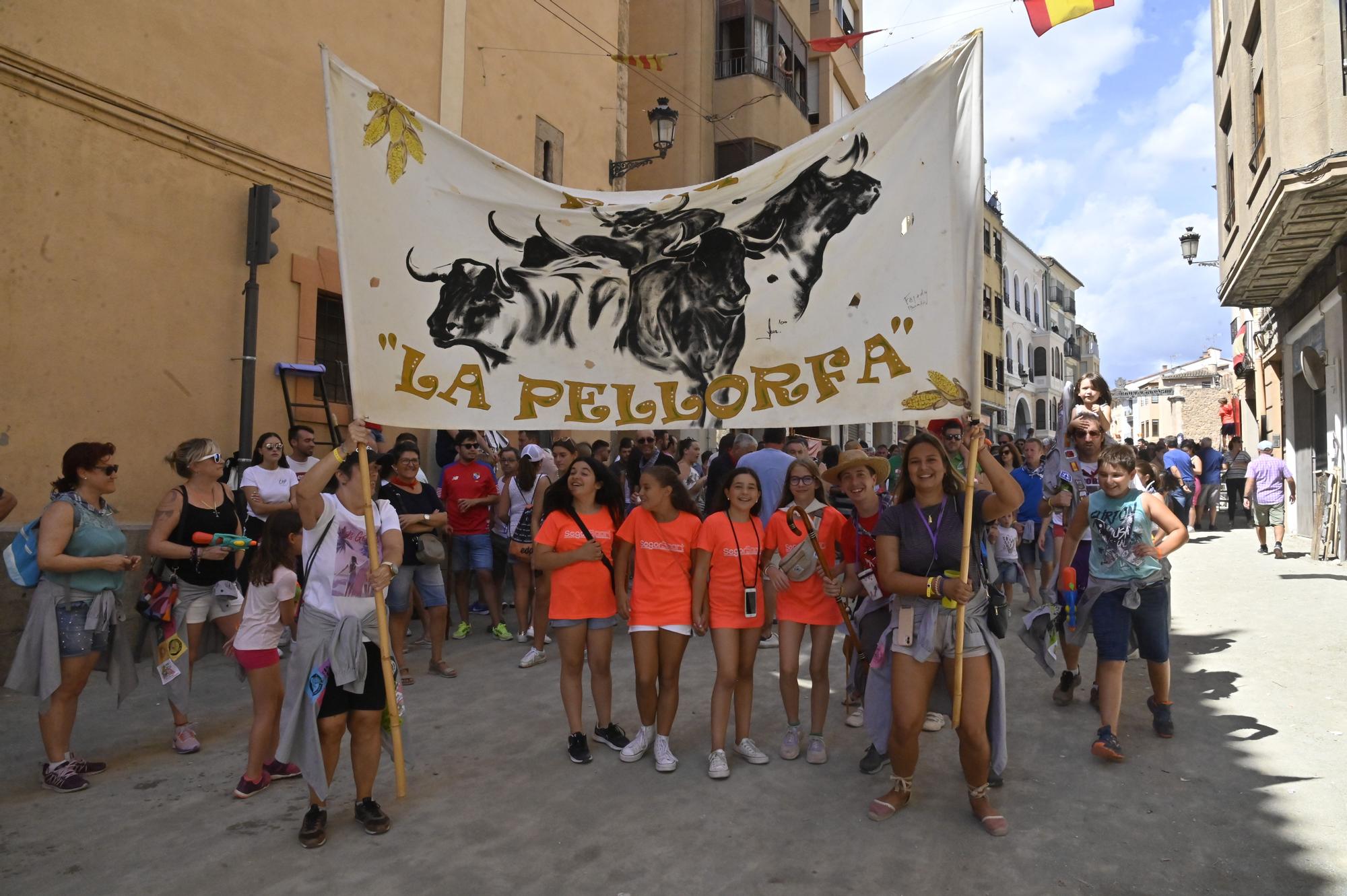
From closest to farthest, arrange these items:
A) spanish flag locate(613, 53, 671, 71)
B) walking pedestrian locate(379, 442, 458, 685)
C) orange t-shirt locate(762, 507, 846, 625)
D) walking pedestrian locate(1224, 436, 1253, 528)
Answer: orange t-shirt locate(762, 507, 846, 625)
walking pedestrian locate(379, 442, 458, 685)
spanish flag locate(613, 53, 671, 71)
walking pedestrian locate(1224, 436, 1253, 528)

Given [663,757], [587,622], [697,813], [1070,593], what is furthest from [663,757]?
[1070,593]

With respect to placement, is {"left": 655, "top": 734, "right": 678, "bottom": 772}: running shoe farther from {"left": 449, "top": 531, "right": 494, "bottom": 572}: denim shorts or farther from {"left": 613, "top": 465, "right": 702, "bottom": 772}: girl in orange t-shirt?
{"left": 449, "top": 531, "right": 494, "bottom": 572}: denim shorts

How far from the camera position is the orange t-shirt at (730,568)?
487 centimetres

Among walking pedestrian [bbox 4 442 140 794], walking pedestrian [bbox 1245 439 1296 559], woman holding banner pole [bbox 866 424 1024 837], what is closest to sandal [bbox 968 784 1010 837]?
woman holding banner pole [bbox 866 424 1024 837]

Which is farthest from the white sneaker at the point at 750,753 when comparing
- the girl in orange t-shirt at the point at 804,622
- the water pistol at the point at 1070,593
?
the water pistol at the point at 1070,593

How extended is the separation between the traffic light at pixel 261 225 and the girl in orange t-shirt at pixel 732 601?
6.08m

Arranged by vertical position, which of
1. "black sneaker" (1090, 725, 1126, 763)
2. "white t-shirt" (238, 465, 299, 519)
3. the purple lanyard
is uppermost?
"white t-shirt" (238, 465, 299, 519)

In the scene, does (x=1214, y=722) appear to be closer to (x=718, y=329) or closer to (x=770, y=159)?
(x=718, y=329)

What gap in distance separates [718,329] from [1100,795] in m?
3.11

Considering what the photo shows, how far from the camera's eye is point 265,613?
15.4 feet

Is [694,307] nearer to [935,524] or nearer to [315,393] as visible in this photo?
[935,524]

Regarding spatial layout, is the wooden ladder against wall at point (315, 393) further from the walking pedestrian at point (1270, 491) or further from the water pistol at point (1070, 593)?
the walking pedestrian at point (1270, 491)

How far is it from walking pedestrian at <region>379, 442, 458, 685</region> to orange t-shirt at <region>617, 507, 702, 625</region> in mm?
2148

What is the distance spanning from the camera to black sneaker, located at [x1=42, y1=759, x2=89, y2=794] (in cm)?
453
